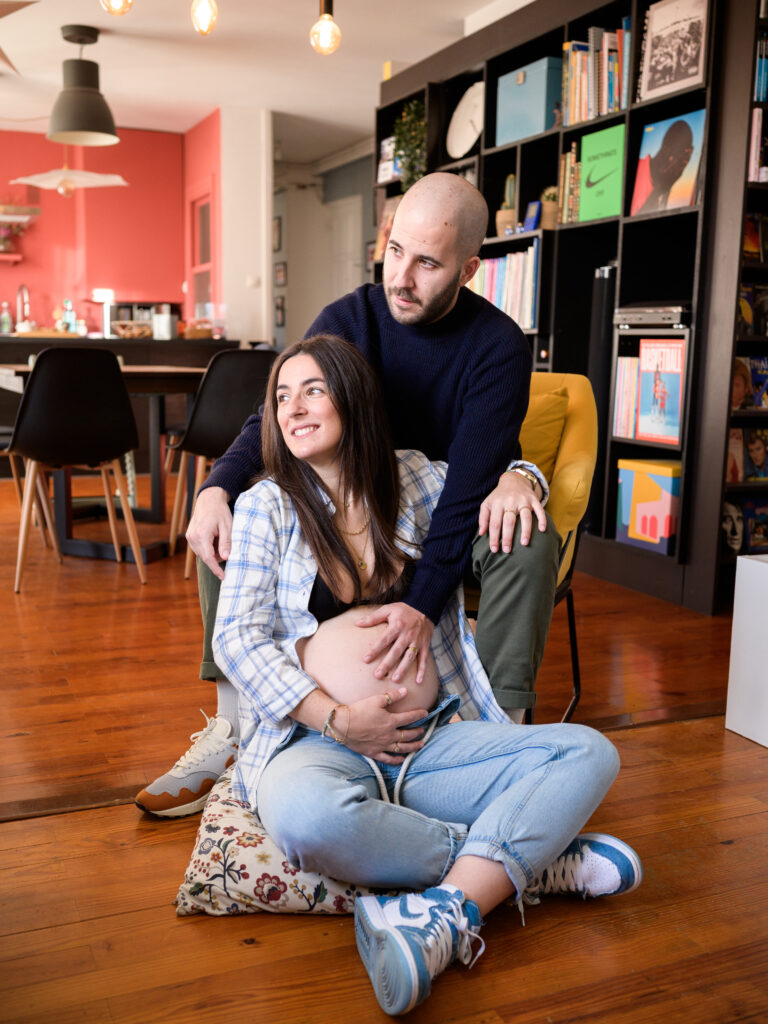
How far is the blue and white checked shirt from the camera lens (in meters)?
1.47

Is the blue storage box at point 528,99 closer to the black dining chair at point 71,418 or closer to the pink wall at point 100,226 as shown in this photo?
the black dining chair at point 71,418

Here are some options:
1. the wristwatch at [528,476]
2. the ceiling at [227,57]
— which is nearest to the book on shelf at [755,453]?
the wristwatch at [528,476]

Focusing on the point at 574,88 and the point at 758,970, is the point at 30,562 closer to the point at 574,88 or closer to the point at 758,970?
the point at 574,88

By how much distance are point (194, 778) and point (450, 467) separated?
74cm

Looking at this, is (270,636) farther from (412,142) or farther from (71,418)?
(412,142)

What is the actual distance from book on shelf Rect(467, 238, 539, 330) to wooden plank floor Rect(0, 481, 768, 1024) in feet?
6.50

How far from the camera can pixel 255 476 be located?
1726 mm

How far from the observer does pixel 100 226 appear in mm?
8531

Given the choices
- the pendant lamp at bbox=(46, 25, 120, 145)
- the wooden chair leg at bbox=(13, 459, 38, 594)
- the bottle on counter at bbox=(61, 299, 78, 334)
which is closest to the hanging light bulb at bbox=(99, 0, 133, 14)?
the wooden chair leg at bbox=(13, 459, 38, 594)

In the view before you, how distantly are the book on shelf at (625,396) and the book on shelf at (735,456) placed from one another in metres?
0.39

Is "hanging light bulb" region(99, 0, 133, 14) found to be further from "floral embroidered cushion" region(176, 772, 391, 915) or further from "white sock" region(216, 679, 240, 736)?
"floral embroidered cushion" region(176, 772, 391, 915)

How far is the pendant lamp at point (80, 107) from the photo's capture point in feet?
19.4

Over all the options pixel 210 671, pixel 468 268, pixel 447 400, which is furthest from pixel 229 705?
pixel 468 268

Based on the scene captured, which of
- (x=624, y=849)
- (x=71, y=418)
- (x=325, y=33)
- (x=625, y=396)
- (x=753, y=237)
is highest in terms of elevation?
(x=325, y=33)
